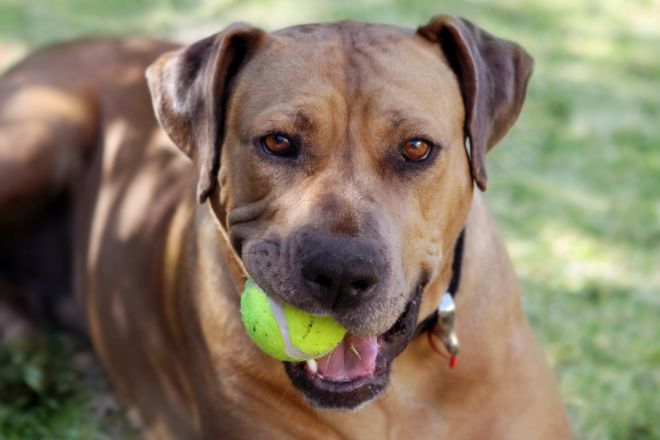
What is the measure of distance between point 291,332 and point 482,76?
1026 millimetres

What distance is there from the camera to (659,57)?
9.09 meters

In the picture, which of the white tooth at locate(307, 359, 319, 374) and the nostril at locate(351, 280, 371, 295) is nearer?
the nostril at locate(351, 280, 371, 295)

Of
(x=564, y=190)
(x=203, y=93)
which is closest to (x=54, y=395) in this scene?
(x=203, y=93)

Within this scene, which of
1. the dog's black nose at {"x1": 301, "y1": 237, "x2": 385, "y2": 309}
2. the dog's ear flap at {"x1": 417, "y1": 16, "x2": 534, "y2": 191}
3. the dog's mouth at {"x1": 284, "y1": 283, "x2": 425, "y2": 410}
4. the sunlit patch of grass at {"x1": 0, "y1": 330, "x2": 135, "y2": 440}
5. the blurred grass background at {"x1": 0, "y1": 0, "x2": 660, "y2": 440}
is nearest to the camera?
the dog's black nose at {"x1": 301, "y1": 237, "x2": 385, "y2": 309}

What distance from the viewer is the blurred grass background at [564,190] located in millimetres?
4809

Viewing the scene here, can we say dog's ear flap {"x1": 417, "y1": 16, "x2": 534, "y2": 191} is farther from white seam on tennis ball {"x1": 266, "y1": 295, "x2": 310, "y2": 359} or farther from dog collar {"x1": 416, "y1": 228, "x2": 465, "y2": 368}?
white seam on tennis ball {"x1": 266, "y1": 295, "x2": 310, "y2": 359}

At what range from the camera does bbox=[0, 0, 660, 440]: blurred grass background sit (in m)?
4.81

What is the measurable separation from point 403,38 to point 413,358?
106cm

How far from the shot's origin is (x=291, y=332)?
10.5 ft

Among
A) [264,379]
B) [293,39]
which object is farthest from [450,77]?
[264,379]

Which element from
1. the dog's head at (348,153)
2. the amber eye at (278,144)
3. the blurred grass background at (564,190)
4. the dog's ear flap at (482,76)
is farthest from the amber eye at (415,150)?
the blurred grass background at (564,190)

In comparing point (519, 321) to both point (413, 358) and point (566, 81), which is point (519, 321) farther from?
point (566, 81)

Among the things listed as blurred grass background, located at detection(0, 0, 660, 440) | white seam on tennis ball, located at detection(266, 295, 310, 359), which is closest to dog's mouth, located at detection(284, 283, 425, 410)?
white seam on tennis ball, located at detection(266, 295, 310, 359)

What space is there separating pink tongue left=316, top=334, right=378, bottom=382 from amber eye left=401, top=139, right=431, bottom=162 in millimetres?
551
